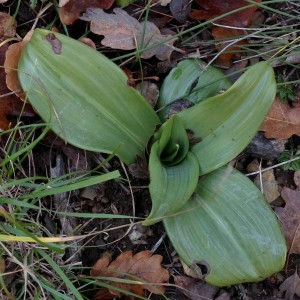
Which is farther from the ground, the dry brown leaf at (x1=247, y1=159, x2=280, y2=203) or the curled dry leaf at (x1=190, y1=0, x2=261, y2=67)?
the curled dry leaf at (x1=190, y1=0, x2=261, y2=67)

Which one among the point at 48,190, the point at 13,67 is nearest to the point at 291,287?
the point at 48,190

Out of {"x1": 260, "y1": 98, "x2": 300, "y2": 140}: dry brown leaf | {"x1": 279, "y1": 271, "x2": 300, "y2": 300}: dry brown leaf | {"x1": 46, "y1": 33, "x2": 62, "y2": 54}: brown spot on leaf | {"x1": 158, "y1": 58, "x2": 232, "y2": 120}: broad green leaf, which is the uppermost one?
{"x1": 46, "y1": 33, "x2": 62, "y2": 54}: brown spot on leaf

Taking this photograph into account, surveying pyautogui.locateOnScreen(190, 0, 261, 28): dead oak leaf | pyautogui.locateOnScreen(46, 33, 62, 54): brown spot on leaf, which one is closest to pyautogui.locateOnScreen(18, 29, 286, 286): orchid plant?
pyautogui.locateOnScreen(46, 33, 62, 54): brown spot on leaf

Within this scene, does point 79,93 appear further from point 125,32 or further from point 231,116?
point 231,116

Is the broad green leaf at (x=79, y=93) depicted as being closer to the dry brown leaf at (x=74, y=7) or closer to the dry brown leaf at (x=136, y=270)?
the dry brown leaf at (x=74, y=7)

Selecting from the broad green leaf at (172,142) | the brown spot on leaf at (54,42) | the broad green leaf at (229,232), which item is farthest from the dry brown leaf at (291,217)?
the brown spot on leaf at (54,42)

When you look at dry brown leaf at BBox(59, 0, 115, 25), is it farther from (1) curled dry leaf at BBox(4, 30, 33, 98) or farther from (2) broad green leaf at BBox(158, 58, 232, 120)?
(2) broad green leaf at BBox(158, 58, 232, 120)
